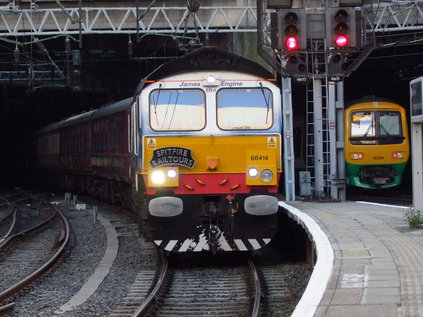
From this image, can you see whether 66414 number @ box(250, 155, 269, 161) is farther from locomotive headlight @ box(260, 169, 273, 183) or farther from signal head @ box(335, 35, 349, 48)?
signal head @ box(335, 35, 349, 48)

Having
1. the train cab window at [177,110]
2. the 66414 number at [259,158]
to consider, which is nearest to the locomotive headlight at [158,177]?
the train cab window at [177,110]

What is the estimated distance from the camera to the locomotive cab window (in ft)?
73.0

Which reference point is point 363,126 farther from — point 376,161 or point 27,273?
point 27,273

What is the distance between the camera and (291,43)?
1343cm

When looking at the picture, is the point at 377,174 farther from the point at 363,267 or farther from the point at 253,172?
the point at 363,267

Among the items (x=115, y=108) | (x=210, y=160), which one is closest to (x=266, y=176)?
(x=210, y=160)

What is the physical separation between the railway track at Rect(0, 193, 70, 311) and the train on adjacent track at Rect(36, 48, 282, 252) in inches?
79.8

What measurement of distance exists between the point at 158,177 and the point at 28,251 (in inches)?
172

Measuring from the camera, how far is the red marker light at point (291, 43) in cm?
1339

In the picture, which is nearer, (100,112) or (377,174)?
(100,112)

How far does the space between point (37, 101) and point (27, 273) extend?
31179 mm

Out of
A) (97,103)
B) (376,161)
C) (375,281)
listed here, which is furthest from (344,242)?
(97,103)

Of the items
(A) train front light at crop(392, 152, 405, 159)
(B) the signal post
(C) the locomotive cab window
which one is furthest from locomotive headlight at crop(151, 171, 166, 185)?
(A) train front light at crop(392, 152, 405, 159)

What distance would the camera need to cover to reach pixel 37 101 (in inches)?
1644
